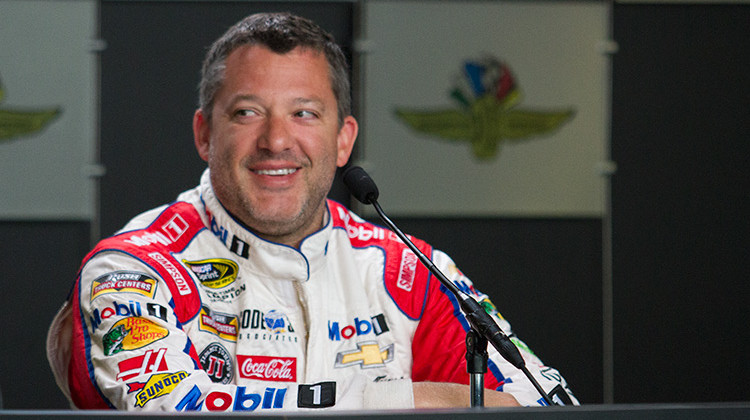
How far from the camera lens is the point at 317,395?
121 cm

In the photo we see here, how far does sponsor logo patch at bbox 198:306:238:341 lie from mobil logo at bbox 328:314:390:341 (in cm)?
18

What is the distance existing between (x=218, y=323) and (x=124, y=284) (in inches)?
8.0

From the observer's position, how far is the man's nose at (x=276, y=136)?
4.87 ft

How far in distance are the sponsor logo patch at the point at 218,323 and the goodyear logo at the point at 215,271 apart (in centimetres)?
5

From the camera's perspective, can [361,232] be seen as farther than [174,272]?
Yes

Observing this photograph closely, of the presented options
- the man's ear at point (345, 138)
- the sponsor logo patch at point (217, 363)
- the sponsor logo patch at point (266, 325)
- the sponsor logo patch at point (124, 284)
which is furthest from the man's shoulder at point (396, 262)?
the sponsor logo patch at point (124, 284)

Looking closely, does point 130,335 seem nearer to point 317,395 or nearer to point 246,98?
point 317,395

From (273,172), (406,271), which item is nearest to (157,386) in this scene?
(273,172)

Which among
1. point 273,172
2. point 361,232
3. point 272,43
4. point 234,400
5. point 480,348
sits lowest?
point 234,400

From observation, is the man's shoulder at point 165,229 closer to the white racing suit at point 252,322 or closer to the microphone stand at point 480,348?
the white racing suit at point 252,322

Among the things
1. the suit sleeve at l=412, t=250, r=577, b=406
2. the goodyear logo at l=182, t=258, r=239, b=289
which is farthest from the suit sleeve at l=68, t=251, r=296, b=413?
the suit sleeve at l=412, t=250, r=577, b=406

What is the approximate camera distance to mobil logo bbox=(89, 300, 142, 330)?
1.27 metres
